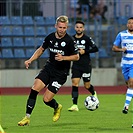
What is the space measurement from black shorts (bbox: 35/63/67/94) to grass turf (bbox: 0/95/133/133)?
757 millimetres

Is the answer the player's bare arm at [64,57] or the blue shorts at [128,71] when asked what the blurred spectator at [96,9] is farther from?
the player's bare arm at [64,57]

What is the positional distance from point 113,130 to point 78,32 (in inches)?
221

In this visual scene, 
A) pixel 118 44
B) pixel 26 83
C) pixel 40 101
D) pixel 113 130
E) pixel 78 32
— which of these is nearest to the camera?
pixel 113 130

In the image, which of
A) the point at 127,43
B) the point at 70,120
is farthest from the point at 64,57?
the point at 127,43

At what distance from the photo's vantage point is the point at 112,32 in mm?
27609

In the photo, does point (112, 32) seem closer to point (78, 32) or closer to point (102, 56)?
point (102, 56)

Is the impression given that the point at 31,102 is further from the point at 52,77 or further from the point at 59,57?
the point at 59,57

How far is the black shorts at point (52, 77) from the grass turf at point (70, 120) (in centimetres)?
76

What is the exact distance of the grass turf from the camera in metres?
10.7

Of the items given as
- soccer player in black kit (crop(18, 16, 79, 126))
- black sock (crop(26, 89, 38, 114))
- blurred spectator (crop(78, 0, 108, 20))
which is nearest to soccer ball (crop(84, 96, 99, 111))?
soccer player in black kit (crop(18, 16, 79, 126))

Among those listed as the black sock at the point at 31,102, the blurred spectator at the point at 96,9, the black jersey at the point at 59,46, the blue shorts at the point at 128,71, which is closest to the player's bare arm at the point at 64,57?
the black jersey at the point at 59,46

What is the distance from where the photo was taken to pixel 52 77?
11.5 meters

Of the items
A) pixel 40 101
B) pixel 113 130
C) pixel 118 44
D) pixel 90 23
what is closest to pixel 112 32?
pixel 90 23

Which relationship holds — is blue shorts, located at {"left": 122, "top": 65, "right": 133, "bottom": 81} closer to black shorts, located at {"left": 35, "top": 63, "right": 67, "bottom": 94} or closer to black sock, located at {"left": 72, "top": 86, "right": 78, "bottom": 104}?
black shorts, located at {"left": 35, "top": 63, "right": 67, "bottom": 94}
